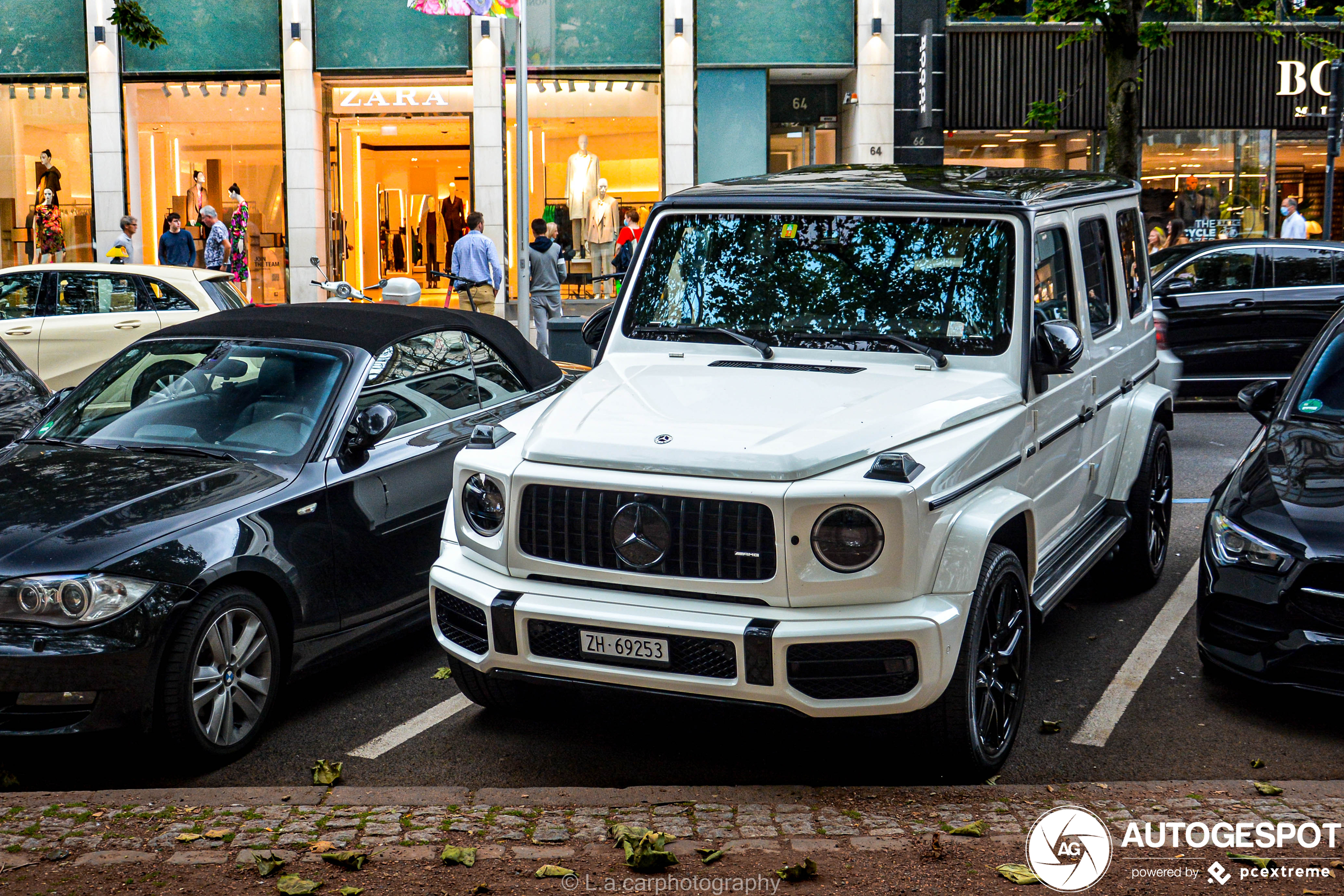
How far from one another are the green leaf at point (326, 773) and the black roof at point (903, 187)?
269 centimetres

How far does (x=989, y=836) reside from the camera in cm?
395

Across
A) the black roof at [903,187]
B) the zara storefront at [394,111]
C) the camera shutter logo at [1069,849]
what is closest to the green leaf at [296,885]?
the camera shutter logo at [1069,849]

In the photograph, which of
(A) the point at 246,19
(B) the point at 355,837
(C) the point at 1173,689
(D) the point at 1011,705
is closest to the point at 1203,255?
(C) the point at 1173,689

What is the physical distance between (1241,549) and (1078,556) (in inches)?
30.3

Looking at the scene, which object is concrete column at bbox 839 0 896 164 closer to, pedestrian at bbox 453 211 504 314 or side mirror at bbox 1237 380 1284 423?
pedestrian at bbox 453 211 504 314

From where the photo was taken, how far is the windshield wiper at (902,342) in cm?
517

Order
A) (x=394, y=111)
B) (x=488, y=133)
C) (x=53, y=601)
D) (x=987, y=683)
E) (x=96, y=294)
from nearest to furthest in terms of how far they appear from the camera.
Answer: (x=53, y=601) → (x=987, y=683) → (x=96, y=294) → (x=488, y=133) → (x=394, y=111)

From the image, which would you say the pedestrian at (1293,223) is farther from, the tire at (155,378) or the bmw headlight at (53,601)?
the bmw headlight at (53,601)

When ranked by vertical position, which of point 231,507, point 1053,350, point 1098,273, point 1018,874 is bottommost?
point 1018,874

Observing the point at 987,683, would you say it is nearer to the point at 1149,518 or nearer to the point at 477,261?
the point at 1149,518

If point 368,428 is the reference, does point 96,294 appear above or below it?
above

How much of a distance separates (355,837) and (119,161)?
72.4 ft

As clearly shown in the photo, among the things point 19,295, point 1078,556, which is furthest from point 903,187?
point 19,295

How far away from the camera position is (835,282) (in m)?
5.46
